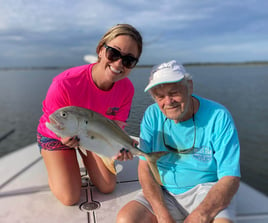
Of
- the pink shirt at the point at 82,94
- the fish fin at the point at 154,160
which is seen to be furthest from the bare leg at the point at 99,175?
the fish fin at the point at 154,160

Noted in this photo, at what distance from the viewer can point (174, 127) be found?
2.04 metres

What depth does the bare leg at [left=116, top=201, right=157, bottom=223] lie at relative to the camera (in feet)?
6.14

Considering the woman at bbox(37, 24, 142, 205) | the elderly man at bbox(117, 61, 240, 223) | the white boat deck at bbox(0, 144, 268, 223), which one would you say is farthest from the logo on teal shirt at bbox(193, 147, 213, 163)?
the white boat deck at bbox(0, 144, 268, 223)

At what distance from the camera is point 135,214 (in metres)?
1.91

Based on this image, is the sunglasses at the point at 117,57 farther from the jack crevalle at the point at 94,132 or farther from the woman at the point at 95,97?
the jack crevalle at the point at 94,132

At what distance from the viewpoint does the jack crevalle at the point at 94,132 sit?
1.91 meters

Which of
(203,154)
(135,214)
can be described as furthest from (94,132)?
(203,154)

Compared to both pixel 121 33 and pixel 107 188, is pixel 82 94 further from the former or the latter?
pixel 107 188

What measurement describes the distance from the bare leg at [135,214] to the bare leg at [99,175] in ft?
2.59

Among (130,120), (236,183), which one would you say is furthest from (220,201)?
(130,120)

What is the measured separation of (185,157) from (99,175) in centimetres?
119

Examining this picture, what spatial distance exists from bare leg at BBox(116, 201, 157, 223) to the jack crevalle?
10.2 inches

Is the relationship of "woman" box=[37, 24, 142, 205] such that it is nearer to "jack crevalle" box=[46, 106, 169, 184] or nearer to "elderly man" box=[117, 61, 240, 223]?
"jack crevalle" box=[46, 106, 169, 184]

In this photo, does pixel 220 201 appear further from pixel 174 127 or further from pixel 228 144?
pixel 174 127
